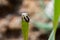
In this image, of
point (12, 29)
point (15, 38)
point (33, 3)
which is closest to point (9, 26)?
point (12, 29)

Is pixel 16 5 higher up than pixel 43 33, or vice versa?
pixel 16 5

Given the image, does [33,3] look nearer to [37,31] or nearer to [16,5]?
[16,5]

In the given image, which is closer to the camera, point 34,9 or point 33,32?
point 33,32

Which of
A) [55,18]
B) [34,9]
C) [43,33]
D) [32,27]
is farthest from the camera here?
[34,9]

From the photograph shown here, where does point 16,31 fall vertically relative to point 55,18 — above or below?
below

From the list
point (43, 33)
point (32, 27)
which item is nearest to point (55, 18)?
point (43, 33)

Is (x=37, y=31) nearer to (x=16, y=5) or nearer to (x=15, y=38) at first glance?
(x=15, y=38)

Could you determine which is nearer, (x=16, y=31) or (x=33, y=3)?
(x=16, y=31)

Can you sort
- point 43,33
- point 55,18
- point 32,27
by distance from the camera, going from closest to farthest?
point 55,18
point 43,33
point 32,27

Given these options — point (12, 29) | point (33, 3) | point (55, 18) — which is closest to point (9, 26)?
point (12, 29)
